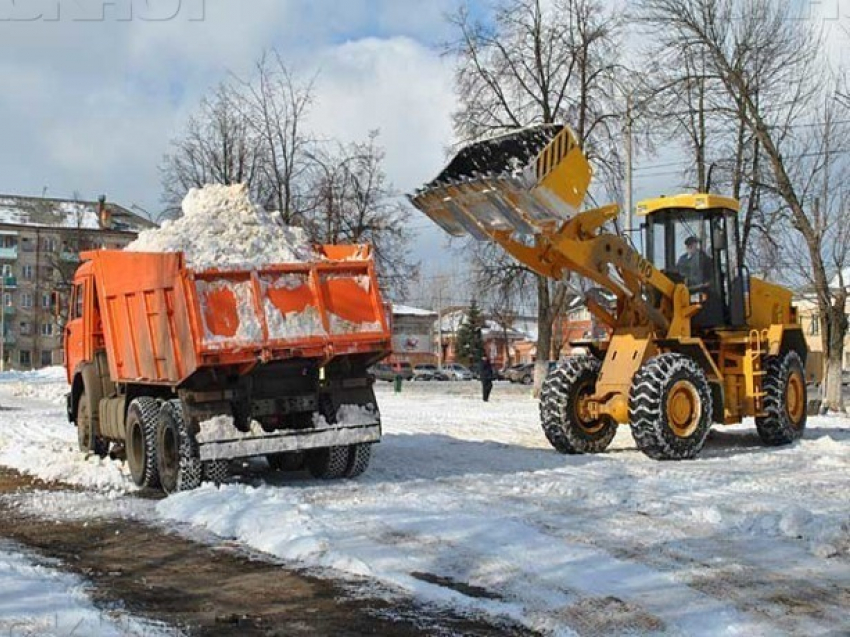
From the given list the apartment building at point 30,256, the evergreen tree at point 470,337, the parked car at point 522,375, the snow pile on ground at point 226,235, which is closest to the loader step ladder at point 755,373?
the snow pile on ground at point 226,235

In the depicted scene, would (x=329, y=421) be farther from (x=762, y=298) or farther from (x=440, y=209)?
(x=762, y=298)

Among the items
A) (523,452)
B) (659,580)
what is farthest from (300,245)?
(659,580)

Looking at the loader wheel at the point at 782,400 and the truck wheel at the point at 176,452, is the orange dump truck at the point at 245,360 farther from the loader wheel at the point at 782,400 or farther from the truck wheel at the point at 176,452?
the loader wheel at the point at 782,400

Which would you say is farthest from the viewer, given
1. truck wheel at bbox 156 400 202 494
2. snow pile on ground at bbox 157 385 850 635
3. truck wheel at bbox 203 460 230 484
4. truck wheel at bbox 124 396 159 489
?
truck wheel at bbox 124 396 159 489

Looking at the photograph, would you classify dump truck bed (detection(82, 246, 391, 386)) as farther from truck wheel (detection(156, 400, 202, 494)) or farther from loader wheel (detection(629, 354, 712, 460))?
loader wheel (detection(629, 354, 712, 460))

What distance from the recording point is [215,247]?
1144cm

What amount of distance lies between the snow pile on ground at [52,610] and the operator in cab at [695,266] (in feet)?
32.9

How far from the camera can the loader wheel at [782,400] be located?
14.9 metres

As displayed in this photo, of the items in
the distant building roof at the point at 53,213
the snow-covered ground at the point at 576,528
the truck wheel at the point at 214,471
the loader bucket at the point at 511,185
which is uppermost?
the distant building roof at the point at 53,213

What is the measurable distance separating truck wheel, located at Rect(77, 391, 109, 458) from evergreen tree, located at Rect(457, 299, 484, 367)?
74246mm

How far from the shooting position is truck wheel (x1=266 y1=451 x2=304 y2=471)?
13.1 meters

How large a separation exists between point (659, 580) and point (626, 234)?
8.93 metres

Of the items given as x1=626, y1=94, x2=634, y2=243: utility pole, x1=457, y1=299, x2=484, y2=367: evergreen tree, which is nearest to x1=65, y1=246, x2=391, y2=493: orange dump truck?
x1=626, y1=94, x2=634, y2=243: utility pole

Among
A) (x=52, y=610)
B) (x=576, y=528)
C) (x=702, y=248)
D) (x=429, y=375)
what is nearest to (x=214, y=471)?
(x=576, y=528)
